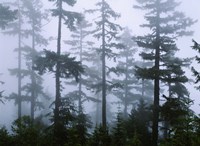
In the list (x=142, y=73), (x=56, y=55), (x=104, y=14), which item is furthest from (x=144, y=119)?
(x=104, y=14)

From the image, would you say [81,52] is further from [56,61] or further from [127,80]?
[56,61]

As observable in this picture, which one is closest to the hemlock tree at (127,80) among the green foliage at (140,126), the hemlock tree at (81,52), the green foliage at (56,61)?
the hemlock tree at (81,52)

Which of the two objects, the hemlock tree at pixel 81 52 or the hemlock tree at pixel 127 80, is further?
the hemlock tree at pixel 127 80

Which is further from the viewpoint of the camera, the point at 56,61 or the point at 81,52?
the point at 81,52

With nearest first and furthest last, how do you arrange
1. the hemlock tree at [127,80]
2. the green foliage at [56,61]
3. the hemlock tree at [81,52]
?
the green foliage at [56,61] < the hemlock tree at [81,52] < the hemlock tree at [127,80]

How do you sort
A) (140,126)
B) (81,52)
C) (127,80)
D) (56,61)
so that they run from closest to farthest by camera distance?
(56,61), (140,126), (81,52), (127,80)

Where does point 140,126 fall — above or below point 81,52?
below

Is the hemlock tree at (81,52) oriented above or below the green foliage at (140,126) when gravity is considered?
above

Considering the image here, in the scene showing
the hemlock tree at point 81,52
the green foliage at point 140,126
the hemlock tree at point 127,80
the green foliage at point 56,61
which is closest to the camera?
the green foliage at point 56,61

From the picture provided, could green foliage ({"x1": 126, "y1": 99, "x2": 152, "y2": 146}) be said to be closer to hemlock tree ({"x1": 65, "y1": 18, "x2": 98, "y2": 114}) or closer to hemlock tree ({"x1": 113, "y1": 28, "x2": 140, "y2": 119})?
hemlock tree ({"x1": 65, "y1": 18, "x2": 98, "y2": 114})

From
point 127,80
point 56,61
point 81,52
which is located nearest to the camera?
point 56,61

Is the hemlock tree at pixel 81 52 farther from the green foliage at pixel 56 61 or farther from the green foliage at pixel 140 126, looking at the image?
the green foliage at pixel 56 61

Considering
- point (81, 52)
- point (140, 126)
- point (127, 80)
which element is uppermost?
point (81, 52)

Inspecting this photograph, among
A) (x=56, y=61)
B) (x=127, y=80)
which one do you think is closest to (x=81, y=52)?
(x=127, y=80)
